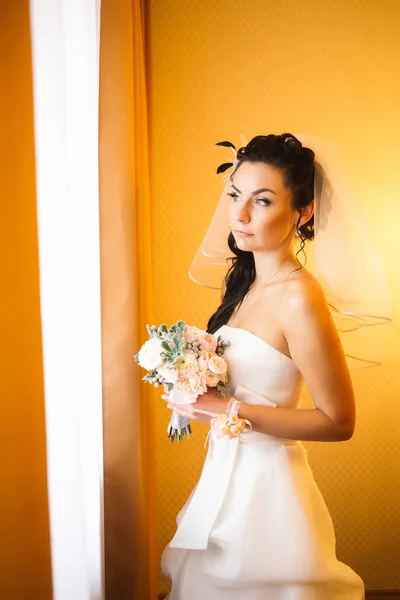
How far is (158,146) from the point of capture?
3.11 meters

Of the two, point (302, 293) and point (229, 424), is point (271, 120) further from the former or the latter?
point (229, 424)

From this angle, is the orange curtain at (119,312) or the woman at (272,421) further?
the orange curtain at (119,312)

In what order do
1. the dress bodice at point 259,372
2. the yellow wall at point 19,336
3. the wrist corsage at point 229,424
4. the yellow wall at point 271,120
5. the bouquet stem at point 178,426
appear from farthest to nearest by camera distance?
the yellow wall at point 271,120 → the bouquet stem at point 178,426 → the dress bodice at point 259,372 → the wrist corsage at point 229,424 → the yellow wall at point 19,336

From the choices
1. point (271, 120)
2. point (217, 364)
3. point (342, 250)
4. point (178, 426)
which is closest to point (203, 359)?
point (217, 364)

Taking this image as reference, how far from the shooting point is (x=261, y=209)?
1.68m

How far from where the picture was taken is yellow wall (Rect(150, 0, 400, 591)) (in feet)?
10.1

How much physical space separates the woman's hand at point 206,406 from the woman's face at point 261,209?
43 cm

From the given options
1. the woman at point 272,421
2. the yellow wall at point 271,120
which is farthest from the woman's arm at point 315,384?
the yellow wall at point 271,120

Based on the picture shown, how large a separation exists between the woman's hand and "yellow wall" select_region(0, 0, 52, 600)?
575 mm

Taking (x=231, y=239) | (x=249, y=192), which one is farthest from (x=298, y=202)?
(x=231, y=239)

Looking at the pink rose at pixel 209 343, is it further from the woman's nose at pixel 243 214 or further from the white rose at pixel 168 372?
the woman's nose at pixel 243 214

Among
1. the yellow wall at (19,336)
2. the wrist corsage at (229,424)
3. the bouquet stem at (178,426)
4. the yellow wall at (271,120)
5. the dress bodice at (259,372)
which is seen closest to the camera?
the yellow wall at (19,336)

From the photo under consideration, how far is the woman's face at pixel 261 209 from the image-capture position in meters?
1.67

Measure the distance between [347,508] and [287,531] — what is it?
178 cm
